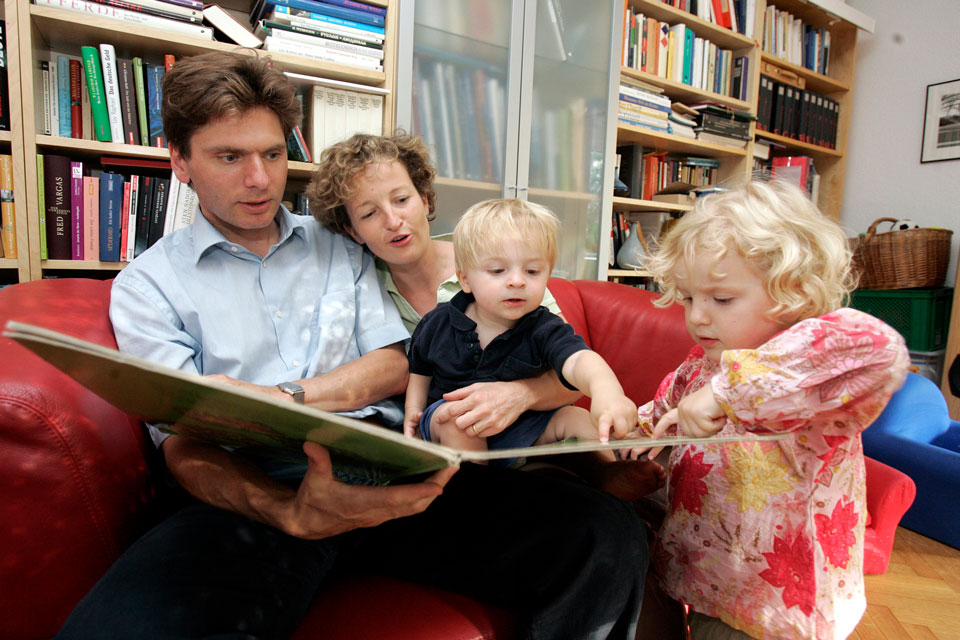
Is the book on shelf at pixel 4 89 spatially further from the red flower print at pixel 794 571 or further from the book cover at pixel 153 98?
the red flower print at pixel 794 571

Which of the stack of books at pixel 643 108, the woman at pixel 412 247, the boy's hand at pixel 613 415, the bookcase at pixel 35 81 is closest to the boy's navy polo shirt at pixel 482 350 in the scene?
the woman at pixel 412 247

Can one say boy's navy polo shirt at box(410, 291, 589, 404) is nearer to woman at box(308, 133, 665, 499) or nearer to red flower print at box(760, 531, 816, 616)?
woman at box(308, 133, 665, 499)

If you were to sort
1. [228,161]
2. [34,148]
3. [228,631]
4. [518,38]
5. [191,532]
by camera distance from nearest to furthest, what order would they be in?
[228,631] < [191,532] < [228,161] < [34,148] < [518,38]

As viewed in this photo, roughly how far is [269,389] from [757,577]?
87 centimetres

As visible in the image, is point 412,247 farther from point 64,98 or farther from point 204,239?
point 64,98

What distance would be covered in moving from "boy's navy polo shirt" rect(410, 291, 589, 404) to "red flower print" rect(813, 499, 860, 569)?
45 centimetres

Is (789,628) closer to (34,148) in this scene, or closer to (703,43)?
(34,148)

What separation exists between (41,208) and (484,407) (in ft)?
4.89

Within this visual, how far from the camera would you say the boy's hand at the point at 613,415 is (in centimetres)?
77

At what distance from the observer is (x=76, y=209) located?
5.34ft

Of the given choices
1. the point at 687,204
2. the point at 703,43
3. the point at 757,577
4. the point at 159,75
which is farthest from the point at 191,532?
the point at 703,43

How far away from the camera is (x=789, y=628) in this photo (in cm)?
85

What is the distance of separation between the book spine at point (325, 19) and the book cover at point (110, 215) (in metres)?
0.75

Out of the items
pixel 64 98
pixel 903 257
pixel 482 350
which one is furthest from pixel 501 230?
pixel 903 257
